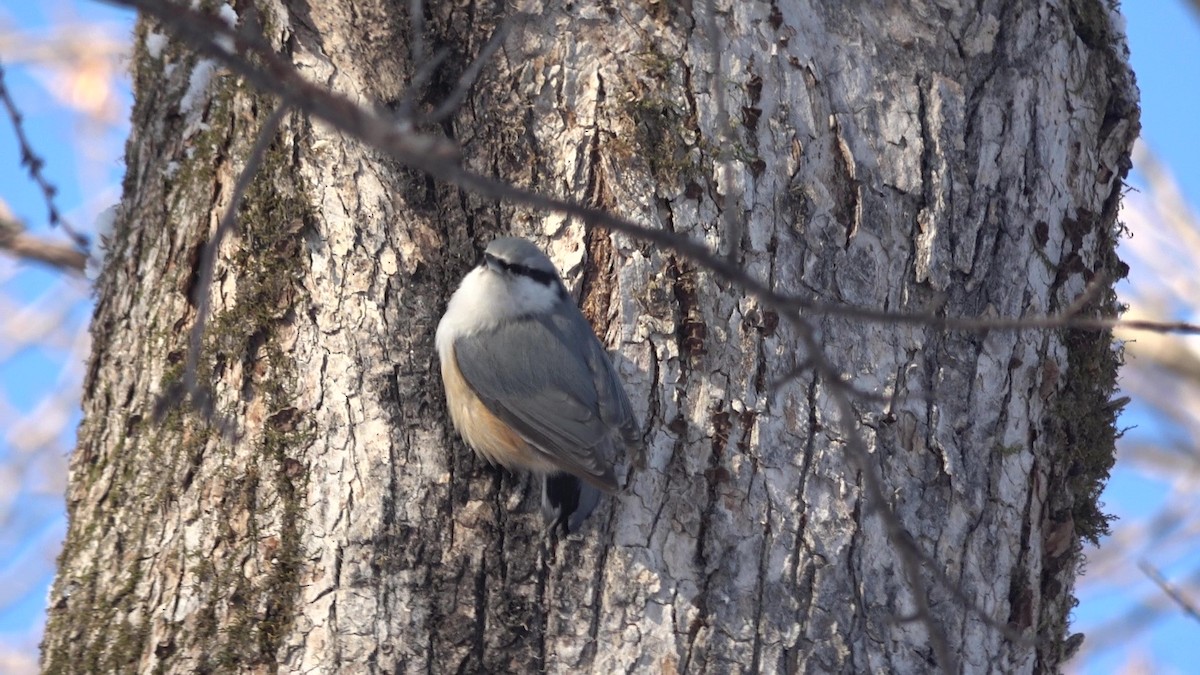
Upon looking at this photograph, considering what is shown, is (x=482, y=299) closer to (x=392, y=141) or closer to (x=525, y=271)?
(x=525, y=271)

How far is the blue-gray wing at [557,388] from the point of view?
2.92 meters

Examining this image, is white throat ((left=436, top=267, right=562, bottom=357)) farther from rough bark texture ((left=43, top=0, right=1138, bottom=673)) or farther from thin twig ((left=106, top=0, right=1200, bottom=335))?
thin twig ((left=106, top=0, right=1200, bottom=335))

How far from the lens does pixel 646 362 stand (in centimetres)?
298

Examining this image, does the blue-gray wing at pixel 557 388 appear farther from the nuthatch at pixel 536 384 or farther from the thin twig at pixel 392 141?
the thin twig at pixel 392 141

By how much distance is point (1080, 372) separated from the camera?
128 inches

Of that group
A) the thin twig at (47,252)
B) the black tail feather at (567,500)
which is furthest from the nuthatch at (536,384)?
the thin twig at (47,252)

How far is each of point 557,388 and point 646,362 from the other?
14.6 inches

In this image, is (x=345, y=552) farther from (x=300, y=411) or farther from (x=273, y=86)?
(x=273, y=86)

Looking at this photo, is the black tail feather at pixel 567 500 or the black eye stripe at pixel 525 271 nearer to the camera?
the black tail feather at pixel 567 500

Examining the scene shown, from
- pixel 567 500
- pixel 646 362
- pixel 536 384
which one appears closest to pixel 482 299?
pixel 536 384

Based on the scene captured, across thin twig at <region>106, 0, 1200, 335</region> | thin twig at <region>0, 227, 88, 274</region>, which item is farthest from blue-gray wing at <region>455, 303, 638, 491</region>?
thin twig at <region>0, 227, 88, 274</region>

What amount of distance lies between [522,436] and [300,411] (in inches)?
23.1

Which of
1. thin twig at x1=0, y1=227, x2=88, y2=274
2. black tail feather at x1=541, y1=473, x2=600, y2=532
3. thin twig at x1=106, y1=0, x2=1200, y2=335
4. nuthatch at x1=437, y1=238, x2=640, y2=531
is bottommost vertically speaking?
thin twig at x1=106, y1=0, x2=1200, y2=335

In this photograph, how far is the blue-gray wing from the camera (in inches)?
115
